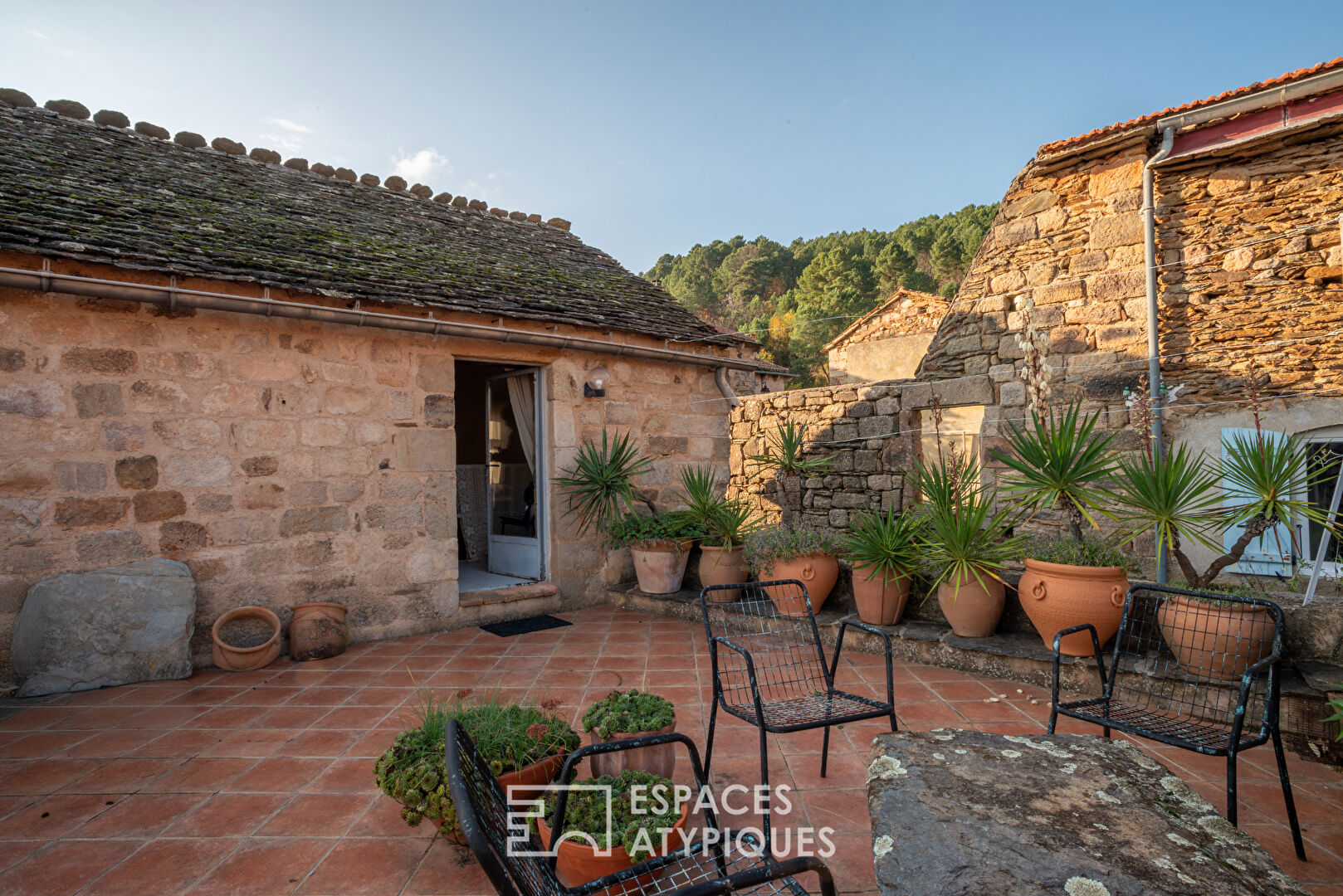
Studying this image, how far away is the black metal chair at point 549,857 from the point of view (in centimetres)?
88

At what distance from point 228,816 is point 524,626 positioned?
9.56 ft

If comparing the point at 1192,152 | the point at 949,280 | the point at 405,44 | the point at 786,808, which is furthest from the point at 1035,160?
the point at 949,280

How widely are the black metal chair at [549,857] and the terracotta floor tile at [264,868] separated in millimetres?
831

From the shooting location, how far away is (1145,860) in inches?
42.2

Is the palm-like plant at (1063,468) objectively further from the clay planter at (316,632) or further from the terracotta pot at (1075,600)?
the clay planter at (316,632)

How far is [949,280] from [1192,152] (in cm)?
1830


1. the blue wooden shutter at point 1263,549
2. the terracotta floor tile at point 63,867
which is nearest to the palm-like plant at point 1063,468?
the blue wooden shutter at point 1263,549

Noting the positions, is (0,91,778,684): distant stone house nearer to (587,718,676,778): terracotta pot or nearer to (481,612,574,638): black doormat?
(481,612,574,638): black doormat

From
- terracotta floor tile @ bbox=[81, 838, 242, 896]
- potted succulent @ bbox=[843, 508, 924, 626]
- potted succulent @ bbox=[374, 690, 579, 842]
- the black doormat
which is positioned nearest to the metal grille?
potted succulent @ bbox=[843, 508, 924, 626]

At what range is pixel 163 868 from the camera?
2.01 metres

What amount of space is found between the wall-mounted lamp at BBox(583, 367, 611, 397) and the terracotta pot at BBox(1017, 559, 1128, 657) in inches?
152

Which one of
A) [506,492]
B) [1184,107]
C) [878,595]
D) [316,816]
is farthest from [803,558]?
[1184,107]

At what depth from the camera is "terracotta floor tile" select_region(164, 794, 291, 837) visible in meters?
2.22

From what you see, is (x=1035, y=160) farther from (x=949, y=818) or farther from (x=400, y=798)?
(x=400, y=798)
